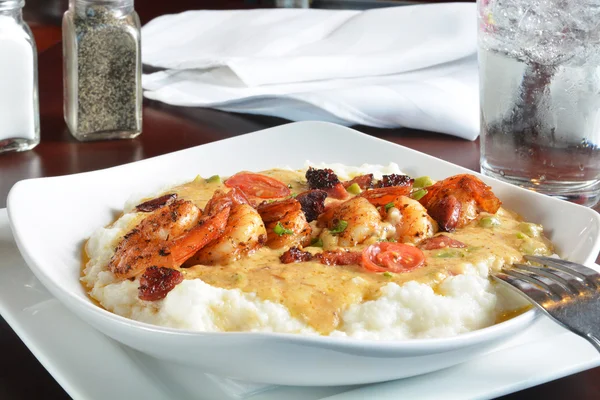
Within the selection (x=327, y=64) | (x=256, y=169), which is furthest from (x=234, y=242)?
(x=327, y=64)

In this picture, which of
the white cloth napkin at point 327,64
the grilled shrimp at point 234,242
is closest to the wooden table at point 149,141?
the white cloth napkin at point 327,64

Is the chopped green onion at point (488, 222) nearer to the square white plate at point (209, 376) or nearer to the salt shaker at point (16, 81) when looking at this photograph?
the square white plate at point (209, 376)

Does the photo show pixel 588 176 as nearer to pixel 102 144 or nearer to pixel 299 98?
pixel 299 98

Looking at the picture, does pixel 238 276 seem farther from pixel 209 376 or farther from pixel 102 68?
pixel 102 68

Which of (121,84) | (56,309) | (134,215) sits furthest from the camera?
(121,84)

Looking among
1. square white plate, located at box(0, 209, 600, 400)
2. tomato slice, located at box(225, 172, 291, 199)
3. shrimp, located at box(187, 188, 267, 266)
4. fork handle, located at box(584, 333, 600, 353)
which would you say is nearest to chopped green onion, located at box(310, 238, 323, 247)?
shrimp, located at box(187, 188, 267, 266)

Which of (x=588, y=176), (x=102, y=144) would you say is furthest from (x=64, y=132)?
(x=588, y=176)

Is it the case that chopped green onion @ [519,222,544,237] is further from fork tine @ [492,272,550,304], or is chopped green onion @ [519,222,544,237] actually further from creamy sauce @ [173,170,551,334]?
fork tine @ [492,272,550,304]
